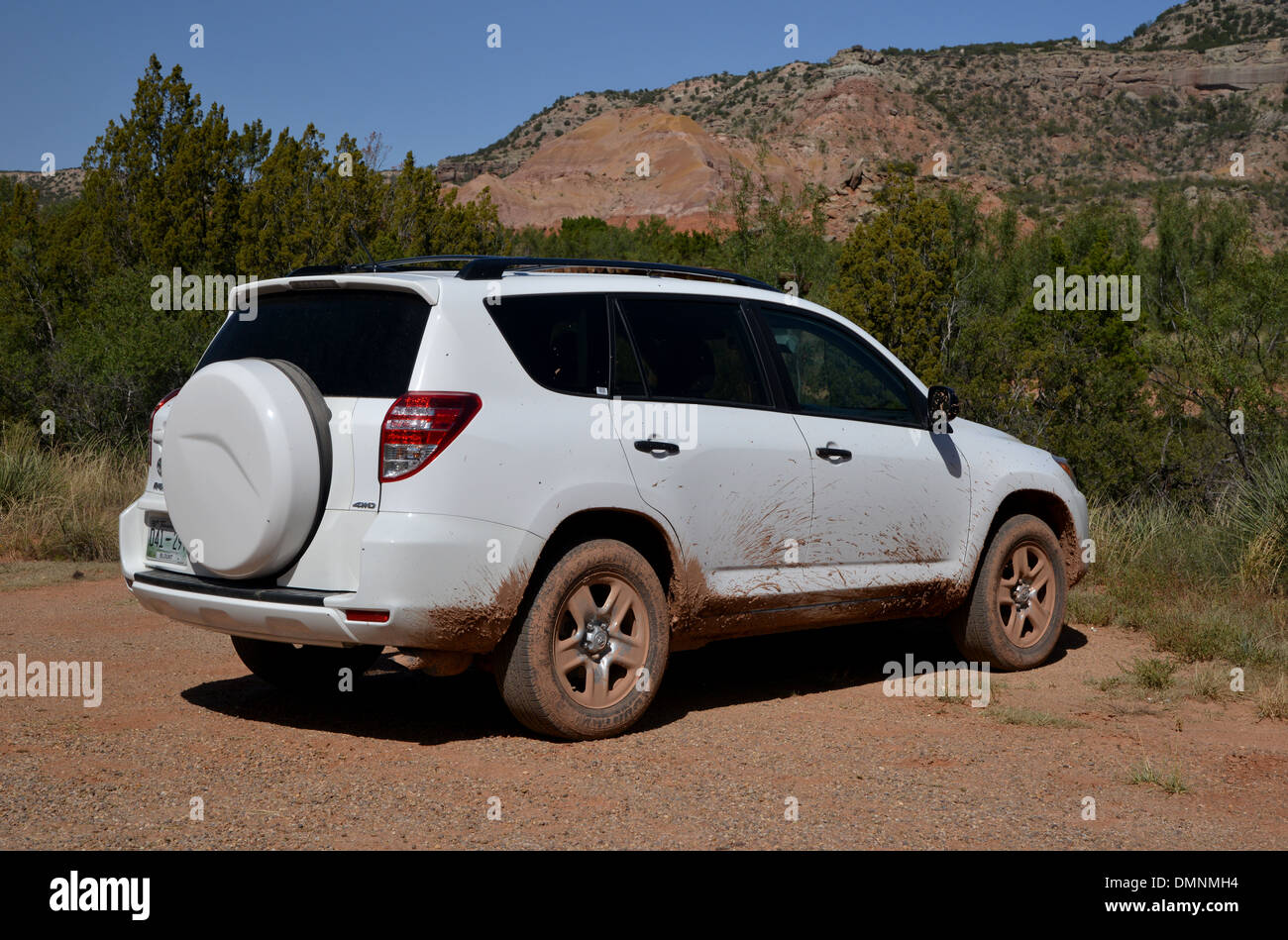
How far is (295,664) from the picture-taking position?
655cm

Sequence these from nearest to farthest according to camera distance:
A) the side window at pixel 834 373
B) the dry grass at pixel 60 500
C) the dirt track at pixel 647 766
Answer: the dirt track at pixel 647 766 → the side window at pixel 834 373 → the dry grass at pixel 60 500

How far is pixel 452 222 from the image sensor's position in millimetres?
25594

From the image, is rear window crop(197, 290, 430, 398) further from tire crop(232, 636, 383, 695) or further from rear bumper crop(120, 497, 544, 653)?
tire crop(232, 636, 383, 695)

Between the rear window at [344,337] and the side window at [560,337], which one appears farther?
the side window at [560,337]

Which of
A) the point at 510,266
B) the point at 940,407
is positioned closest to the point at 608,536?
the point at 510,266

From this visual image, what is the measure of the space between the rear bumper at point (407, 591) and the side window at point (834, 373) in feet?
6.45

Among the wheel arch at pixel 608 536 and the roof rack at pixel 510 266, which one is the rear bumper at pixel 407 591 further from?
the roof rack at pixel 510 266

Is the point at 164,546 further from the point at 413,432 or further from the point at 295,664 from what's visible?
the point at 413,432

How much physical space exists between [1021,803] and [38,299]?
1922 centimetres

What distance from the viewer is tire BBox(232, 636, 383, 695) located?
644 centimetres

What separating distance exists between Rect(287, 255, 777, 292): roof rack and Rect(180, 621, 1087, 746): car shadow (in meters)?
2.02

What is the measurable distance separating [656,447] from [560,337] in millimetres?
632

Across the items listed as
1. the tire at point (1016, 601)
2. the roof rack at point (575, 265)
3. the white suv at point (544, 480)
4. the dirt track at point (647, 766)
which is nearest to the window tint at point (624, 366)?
the white suv at point (544, 480)

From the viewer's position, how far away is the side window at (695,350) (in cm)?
602
